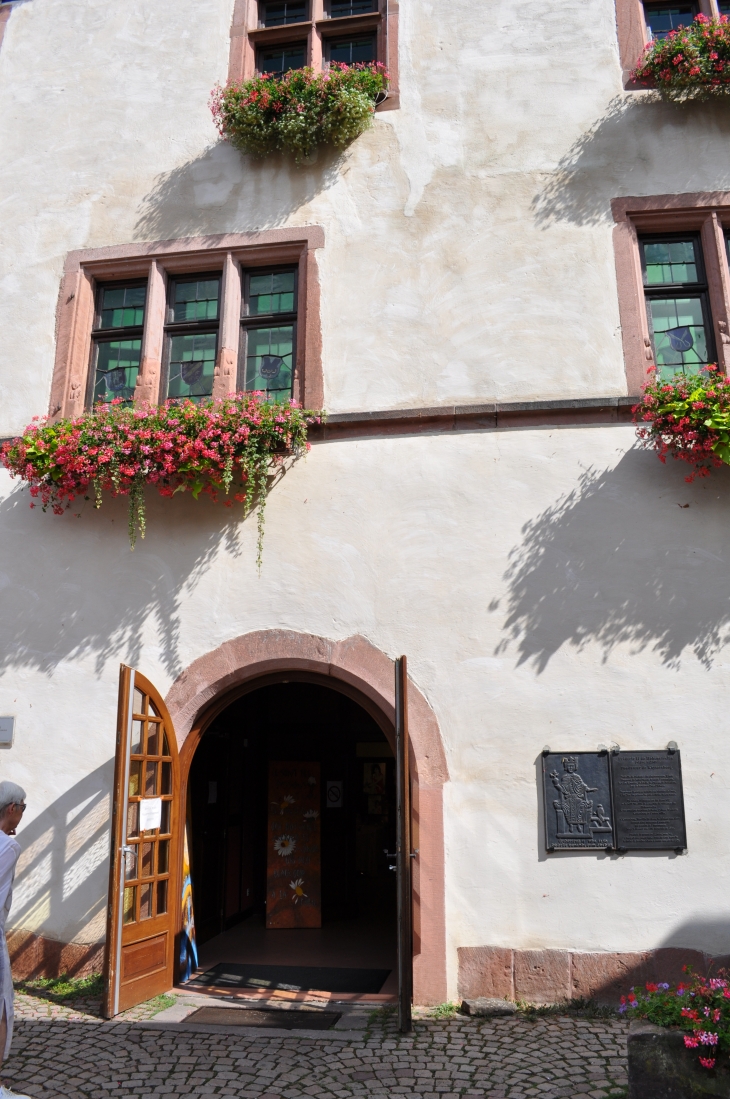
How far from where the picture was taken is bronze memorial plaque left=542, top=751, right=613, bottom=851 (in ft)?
17.7

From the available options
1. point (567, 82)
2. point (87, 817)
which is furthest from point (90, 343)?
point (567, 82)

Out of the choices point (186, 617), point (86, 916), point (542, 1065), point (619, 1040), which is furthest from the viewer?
point (186, 617)

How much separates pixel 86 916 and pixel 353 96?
6.37 m

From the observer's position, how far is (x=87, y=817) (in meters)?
6.02

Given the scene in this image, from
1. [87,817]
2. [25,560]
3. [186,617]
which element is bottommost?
[87,817]

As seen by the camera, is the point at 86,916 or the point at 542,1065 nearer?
the point at 542,1065

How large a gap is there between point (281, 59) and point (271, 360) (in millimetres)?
2945

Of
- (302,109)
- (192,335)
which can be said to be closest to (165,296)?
(192,335)

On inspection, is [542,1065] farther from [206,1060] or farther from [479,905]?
[206,1060]

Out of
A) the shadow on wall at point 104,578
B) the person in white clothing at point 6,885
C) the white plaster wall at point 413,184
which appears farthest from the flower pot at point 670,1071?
the white plaster wall at point 413,184

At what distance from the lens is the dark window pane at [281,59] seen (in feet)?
25.2

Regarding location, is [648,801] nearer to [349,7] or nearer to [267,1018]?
[267,1018]

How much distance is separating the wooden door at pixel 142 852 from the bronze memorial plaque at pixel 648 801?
2927 mm

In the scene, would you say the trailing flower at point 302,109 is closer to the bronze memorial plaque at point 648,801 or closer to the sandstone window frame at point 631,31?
the sandstone window frame at point 631,31
